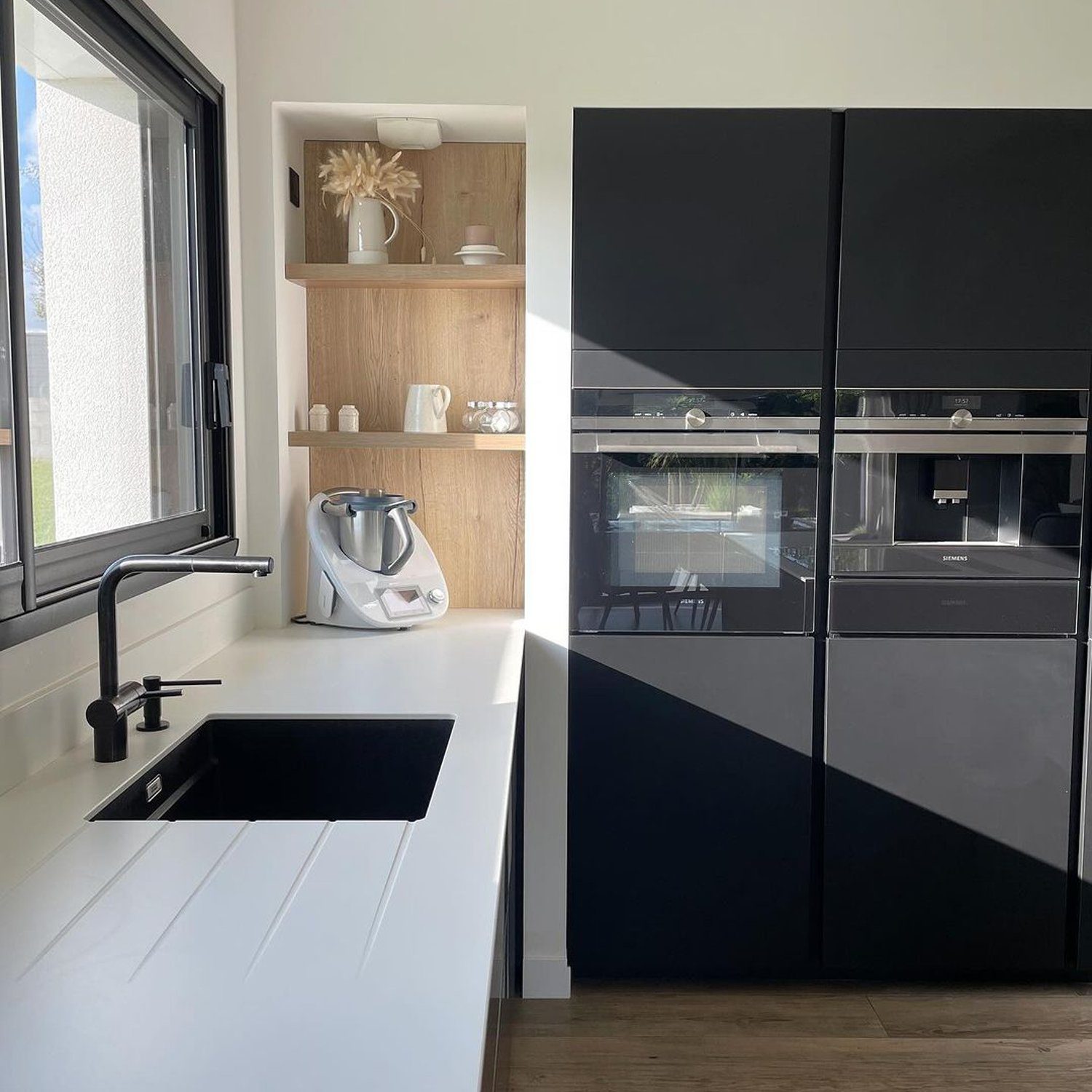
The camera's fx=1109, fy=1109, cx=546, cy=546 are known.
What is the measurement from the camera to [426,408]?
2775mm

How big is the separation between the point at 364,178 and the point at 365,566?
939 mm

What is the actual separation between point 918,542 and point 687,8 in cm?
134

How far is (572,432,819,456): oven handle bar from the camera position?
2.57 meters

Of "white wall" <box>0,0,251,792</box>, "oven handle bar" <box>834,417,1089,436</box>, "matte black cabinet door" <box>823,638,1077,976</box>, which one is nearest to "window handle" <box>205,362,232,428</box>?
"white wall" <box>0,0,251,792</box>

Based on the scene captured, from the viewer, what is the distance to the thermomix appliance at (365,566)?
2594mm

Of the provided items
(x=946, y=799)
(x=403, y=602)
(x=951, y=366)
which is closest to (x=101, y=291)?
(x=403, y=602)

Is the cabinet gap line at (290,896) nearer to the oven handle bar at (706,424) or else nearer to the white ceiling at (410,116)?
the oven handle bar at (706,424)

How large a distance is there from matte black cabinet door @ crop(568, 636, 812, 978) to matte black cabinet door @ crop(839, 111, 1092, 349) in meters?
0.82

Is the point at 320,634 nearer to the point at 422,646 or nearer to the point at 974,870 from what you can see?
the point at 422,646

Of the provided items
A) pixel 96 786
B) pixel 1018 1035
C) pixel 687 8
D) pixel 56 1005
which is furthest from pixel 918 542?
pixel 56 1005

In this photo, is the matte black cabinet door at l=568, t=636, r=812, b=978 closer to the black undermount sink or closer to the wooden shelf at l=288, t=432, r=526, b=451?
the wooden shelf at l=288, t=432, r=526, b=451

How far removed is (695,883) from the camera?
8.72 ft

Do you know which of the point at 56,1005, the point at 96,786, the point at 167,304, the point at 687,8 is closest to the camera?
the point at 56,1005

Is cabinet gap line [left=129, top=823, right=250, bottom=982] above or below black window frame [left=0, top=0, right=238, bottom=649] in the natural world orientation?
below
